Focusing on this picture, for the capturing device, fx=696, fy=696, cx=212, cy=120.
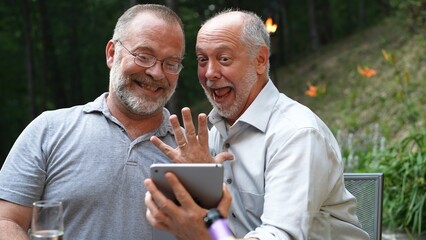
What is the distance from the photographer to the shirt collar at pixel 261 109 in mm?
2881

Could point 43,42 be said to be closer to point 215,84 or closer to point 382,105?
point 382,105

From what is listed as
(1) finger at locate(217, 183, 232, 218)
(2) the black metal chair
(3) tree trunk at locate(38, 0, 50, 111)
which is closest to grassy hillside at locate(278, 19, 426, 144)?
(2) the black metal chair

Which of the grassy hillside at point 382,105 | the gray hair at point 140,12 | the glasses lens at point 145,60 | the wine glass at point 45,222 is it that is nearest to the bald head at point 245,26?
the gray hair at point 140,12

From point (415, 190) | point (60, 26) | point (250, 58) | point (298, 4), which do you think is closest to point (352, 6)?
point (298, 4)

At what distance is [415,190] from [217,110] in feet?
9.72

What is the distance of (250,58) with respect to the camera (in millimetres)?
3049

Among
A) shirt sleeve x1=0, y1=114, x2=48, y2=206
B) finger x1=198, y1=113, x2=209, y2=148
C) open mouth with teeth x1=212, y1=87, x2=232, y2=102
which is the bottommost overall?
shirt sleeve x1=0, y1=114, x2=48, y2=206

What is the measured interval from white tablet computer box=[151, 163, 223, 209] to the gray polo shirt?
2.71ft

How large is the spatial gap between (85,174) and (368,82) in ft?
43.6

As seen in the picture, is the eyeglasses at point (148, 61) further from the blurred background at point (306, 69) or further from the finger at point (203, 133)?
the blurred background at point (306, 69)

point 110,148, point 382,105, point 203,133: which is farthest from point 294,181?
point 382,105

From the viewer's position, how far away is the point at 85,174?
295cm

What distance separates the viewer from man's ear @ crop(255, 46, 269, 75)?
10.1 ft

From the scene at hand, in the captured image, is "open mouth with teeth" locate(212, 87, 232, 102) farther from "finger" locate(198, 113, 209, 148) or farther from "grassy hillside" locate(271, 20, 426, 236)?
"grassy hillside" locate(271, 20, 426, 236)
